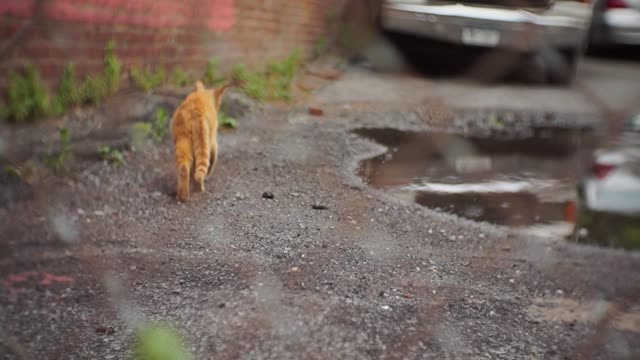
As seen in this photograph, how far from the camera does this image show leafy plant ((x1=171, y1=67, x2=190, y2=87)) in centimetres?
276

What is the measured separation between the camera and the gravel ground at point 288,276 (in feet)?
3.39

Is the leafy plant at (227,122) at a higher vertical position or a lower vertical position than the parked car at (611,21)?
lower

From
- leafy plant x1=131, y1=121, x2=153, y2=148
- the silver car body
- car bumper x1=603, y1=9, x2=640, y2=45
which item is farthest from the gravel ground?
car bumper x1=603, y1=9, x2=640, y2=45

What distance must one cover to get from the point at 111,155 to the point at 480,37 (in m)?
1.45

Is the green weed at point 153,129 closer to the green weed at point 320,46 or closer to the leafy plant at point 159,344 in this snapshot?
the leafy plant at point 159,344

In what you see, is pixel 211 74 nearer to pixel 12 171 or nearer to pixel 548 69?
pixel 12 171

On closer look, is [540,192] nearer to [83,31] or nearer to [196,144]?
[196,144]

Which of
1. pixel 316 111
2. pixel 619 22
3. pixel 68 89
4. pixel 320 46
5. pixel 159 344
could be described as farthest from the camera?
pixel 320 46

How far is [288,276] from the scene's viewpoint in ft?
4.09

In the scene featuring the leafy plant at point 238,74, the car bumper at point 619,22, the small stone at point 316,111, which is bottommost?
the small stone at point 316,111

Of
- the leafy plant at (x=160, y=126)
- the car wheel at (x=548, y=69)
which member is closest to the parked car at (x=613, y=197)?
the car wheel at (x=548, y=69)

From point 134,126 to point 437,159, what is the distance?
115 cm

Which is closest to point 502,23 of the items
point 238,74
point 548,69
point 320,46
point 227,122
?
point 227,122

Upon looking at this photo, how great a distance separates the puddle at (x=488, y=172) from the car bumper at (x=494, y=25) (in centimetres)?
47
